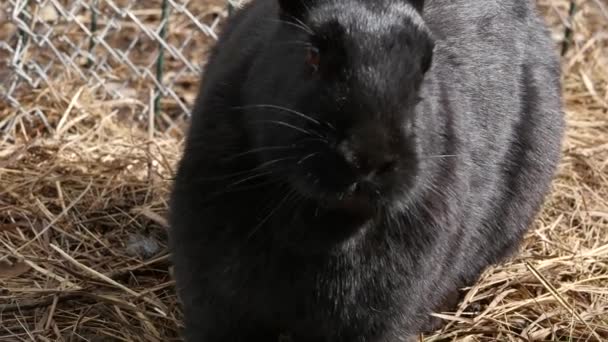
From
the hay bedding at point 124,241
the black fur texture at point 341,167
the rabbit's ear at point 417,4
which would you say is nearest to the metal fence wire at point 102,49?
the hay bedding at point 124,241

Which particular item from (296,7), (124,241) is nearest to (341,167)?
(296,7)

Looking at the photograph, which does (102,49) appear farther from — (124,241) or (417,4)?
(417,4)

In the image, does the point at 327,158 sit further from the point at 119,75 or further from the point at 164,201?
the point at 119,75

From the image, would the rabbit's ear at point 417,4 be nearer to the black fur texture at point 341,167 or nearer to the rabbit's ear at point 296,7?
the black fur texture at point 341,167

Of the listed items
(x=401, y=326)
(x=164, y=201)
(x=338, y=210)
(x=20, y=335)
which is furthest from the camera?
(x=164, y=201)

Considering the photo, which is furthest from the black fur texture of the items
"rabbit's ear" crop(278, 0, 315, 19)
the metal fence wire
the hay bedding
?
the metal fence wire

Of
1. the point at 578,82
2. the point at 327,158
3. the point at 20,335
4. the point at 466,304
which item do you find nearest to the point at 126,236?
the point at 20,335
